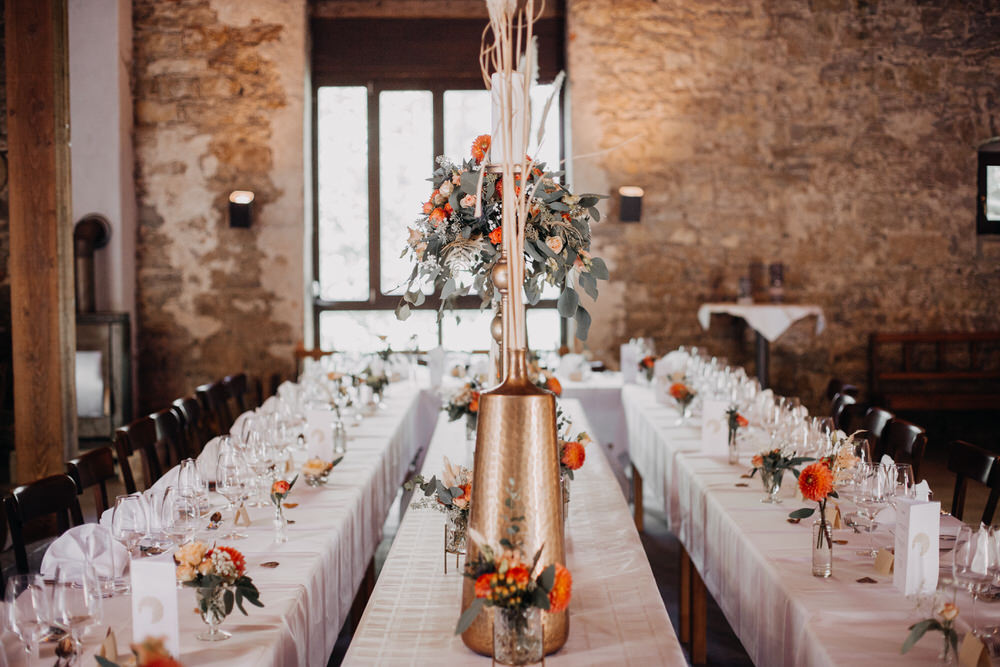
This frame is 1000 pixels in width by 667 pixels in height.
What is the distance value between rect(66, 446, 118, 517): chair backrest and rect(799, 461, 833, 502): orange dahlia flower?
2.27 metres

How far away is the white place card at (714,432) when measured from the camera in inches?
134

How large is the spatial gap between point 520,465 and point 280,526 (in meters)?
1.20

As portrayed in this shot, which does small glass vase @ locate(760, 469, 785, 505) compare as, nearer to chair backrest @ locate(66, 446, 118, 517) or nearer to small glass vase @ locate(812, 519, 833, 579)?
small glass vase @ locate(812, 519, 833, 579)

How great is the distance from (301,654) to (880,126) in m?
7.46

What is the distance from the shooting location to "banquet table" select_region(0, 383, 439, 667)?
165 centimetres

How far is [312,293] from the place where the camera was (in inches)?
312

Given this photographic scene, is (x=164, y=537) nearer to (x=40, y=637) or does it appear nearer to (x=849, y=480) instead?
(x=40, y=637)

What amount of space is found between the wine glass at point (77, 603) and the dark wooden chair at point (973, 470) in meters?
2.55

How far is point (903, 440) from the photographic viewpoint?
3.54 meters

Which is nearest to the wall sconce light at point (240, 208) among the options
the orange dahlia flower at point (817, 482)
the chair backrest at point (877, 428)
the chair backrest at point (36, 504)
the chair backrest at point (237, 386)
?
the chair backrest at point (237, 386)

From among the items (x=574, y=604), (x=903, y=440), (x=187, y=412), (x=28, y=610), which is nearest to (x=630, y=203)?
(x=903, y=440)

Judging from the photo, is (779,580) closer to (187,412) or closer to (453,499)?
(453,499)

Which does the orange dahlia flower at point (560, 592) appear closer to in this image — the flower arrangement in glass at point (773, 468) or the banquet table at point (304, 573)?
the banquet table at point (304, 573)

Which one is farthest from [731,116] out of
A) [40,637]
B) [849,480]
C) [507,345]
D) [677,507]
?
[40,637]
